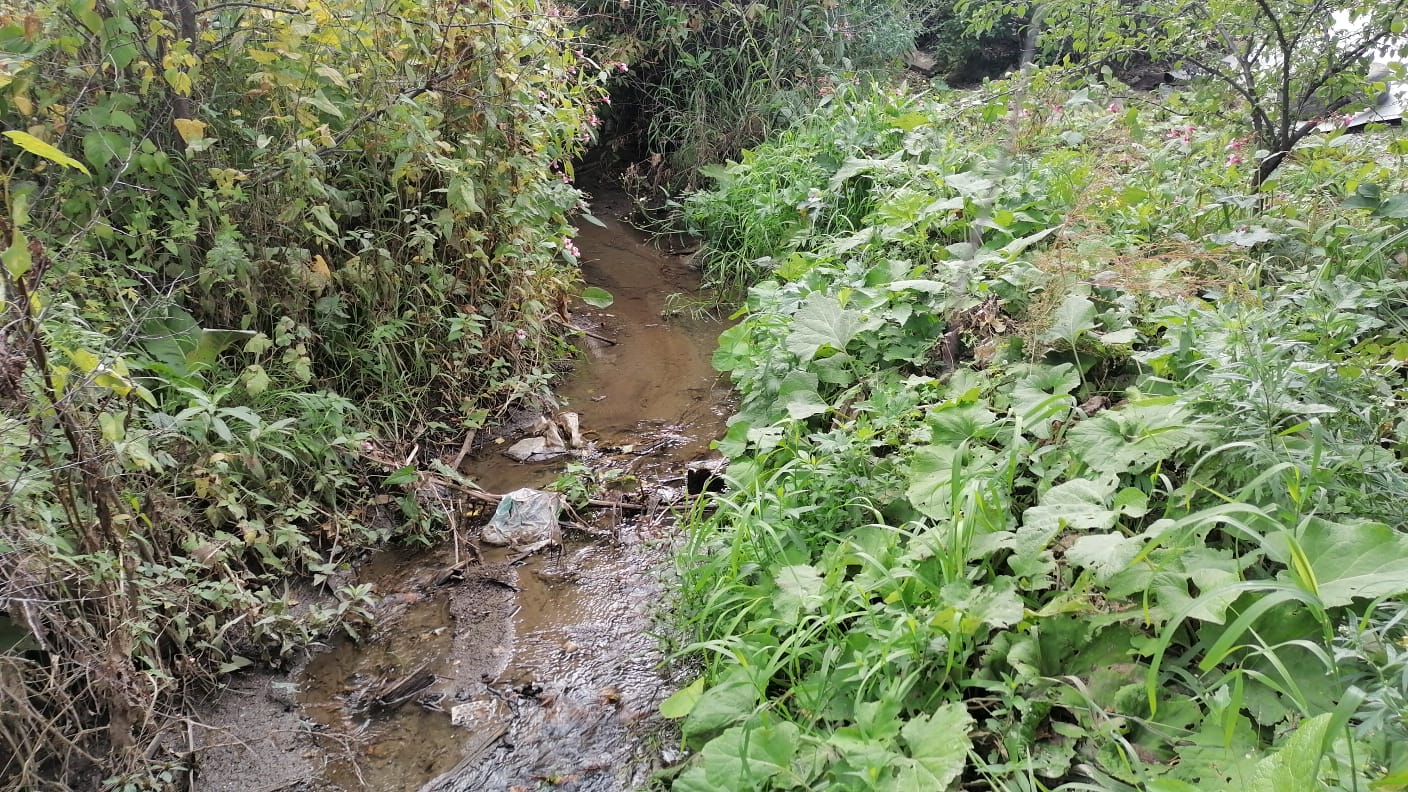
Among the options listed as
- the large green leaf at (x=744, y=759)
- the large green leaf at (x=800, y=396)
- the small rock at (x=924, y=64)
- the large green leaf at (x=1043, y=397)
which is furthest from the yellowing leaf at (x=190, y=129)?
the small rock at (x=924, y=64)

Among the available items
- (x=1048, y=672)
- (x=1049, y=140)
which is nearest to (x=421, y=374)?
(x=1048, y=672)

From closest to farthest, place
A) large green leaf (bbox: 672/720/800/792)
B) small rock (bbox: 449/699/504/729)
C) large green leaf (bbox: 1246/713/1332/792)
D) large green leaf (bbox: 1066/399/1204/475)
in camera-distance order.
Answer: large green leaf (bbox: 1246/713/1332/792)
large green leaf (bbox: 672/720/800/792)
large green leaf (bbox: 1066/399/1204/475)
small rock (bbox: 449/699/504/729)

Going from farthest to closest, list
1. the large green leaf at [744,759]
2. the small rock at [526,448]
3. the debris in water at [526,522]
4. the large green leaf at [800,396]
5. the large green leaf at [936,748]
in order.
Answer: the small rock at [526,448] → the debris in water at [526,522] → the large green leaf at [800,396] → the large green leaf at [744,759] → the large green leaf at [936,748]

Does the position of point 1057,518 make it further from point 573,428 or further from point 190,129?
point 190,129

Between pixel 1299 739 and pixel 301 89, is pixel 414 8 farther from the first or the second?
Answer: pixel 1299 739

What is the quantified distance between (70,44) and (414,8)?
118cm

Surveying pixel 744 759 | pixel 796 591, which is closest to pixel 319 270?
pixel 796 591

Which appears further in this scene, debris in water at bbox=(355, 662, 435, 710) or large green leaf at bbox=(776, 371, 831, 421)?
large green leaf at bbox=(776, 371, 831, 421)

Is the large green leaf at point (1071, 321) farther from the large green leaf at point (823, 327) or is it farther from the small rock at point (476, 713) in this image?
the small rock at point (476, 713)

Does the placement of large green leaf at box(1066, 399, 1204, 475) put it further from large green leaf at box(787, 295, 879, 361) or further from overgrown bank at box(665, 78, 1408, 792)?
large green leaf at box(787, 295, 879, 361)

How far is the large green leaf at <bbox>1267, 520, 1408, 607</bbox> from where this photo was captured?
1393mm

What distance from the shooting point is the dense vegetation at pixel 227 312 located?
180 centimetres

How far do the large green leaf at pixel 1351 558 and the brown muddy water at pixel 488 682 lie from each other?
154 centimetres

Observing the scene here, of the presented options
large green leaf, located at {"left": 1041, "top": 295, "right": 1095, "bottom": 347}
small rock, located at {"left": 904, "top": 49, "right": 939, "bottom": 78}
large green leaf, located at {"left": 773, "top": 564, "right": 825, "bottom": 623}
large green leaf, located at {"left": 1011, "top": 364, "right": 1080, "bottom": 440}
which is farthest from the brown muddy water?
small rock, located at {"left": 904, "top": 49, "right": 939, "bottom": 78}
